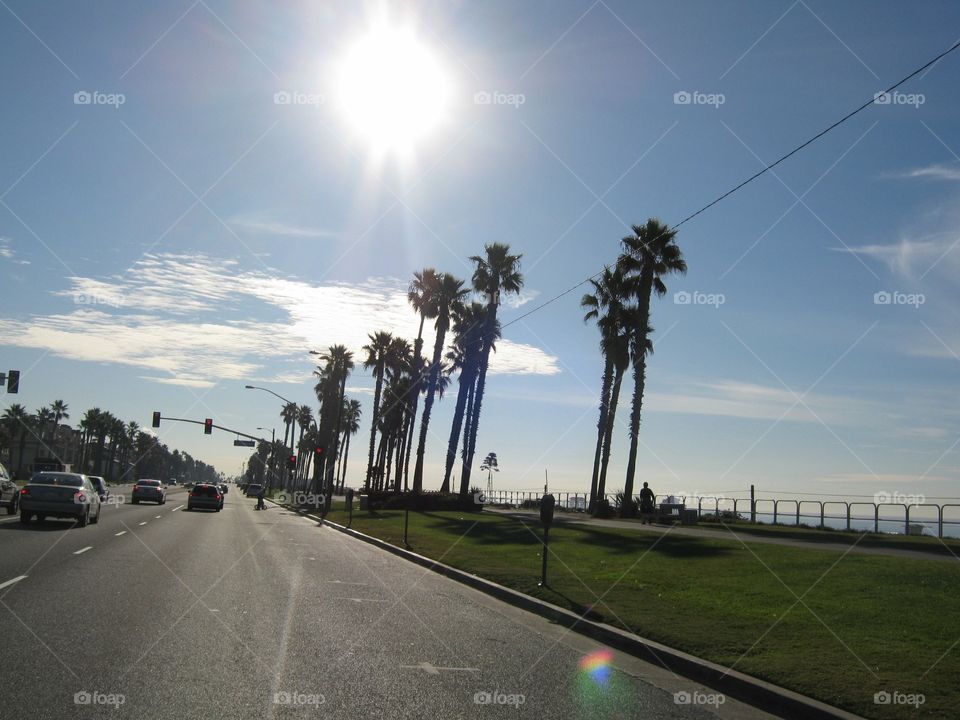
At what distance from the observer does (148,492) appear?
5228cm

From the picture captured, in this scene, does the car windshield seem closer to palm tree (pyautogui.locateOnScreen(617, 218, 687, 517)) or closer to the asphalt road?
the asphalt road

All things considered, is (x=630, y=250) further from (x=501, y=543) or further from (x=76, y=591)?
(x=76, y=591)

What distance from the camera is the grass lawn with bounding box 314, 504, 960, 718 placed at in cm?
819

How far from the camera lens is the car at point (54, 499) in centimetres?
2517

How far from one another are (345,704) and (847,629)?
6.62 m

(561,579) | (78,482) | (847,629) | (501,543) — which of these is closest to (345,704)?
(847,629)

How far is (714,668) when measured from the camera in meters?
→ 8.61
